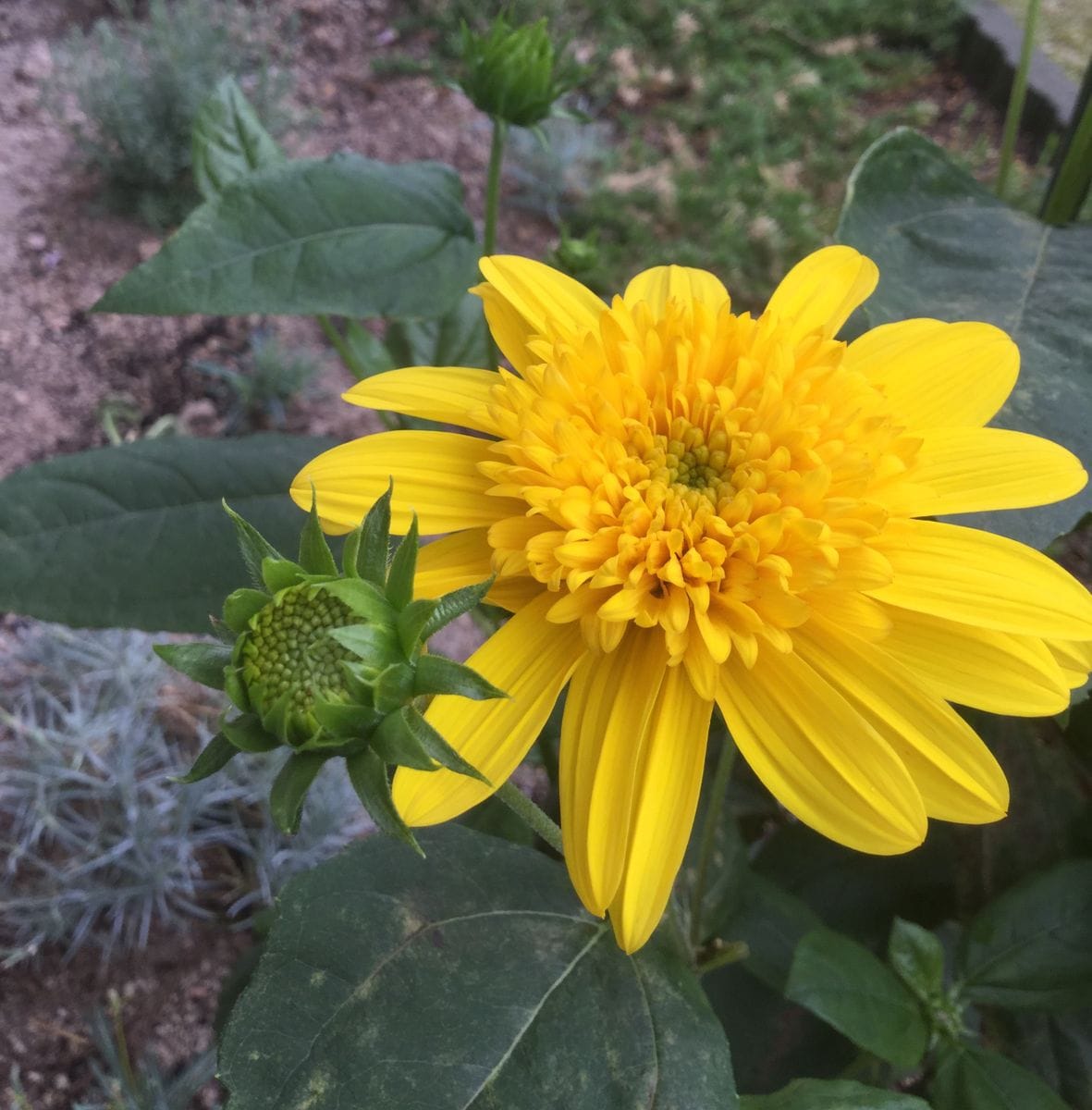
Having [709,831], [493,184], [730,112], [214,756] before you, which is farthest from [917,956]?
[730,112]

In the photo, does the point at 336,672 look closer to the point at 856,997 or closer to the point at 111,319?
the point at 856,997

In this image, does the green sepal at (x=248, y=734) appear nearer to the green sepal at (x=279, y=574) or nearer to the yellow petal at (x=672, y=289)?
the green sepal at (x=279, y=574)

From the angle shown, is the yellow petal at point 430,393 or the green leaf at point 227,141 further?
the green leaf at point 227,141

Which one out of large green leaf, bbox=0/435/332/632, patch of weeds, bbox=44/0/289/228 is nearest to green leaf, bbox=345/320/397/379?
large green leaf, bbox=0/435/332/632

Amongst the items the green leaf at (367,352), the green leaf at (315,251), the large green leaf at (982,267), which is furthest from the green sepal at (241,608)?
the green leaf at (367,352)

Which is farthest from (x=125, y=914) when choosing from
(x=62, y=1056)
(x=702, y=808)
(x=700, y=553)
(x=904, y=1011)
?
(x=700, y=553)

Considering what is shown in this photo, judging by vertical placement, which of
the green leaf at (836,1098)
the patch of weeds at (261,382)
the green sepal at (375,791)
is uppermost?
the green sepal at (375,791)
